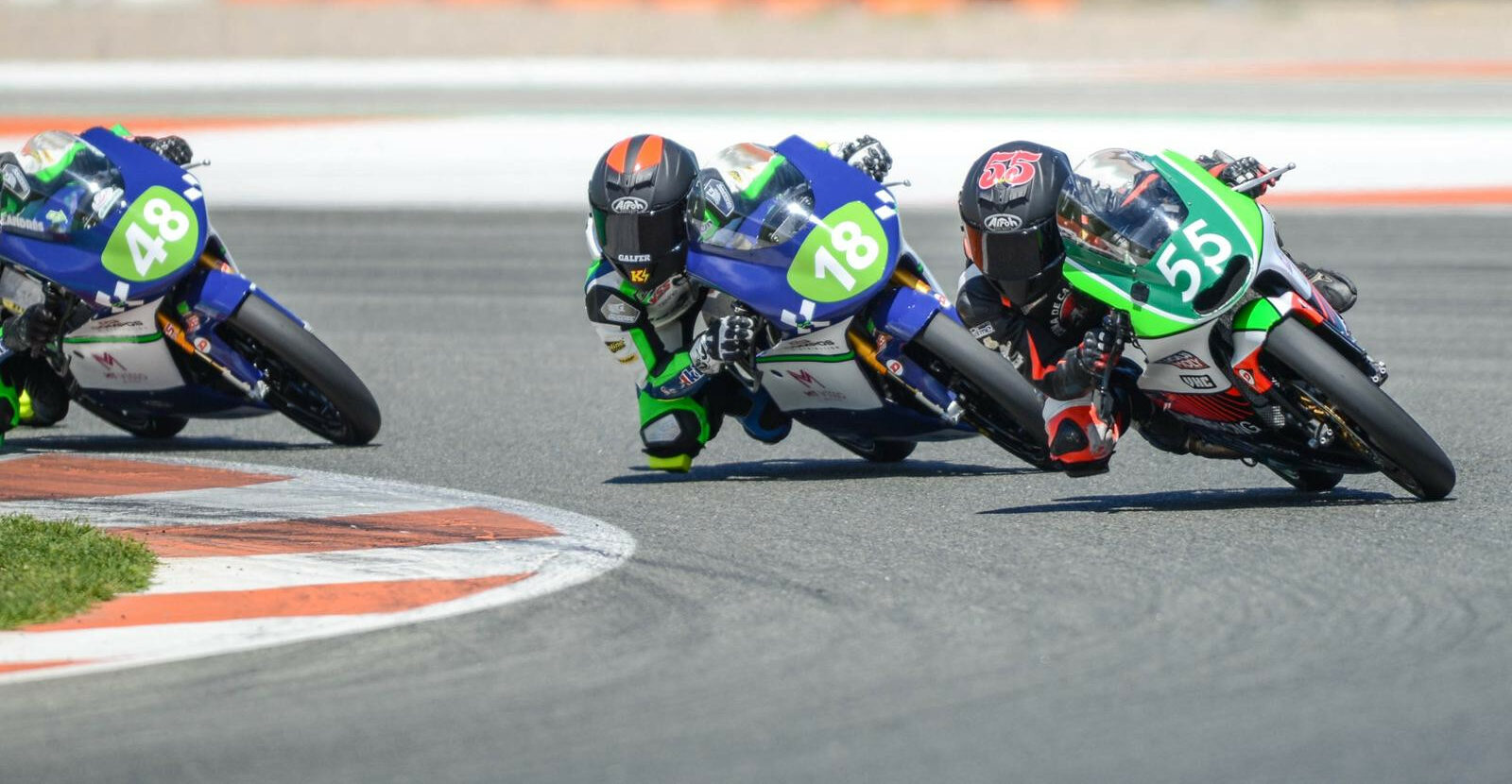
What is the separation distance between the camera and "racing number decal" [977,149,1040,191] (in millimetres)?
7461

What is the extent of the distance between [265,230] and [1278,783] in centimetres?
1479

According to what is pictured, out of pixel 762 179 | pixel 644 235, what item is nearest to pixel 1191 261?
pixel 762 179

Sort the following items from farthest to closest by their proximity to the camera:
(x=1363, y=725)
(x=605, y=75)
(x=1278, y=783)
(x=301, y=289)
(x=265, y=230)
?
A: (x=605, y=75)
(x=265, y=230)
(x=301, y=289)
(x=1363, y=725)
(x=1278, y=783)

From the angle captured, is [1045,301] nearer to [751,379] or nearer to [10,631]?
[751,379]

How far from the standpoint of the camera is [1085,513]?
23.3 ft

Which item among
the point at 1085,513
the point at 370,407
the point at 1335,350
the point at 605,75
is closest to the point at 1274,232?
the point at 1335,350

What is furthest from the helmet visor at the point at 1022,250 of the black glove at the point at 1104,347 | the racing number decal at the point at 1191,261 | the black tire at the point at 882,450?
the black tire at the point at 882,450

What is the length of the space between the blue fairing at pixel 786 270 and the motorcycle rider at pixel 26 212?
2.34m

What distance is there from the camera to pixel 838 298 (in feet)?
26.2

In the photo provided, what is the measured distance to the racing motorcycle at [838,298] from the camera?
7.91m

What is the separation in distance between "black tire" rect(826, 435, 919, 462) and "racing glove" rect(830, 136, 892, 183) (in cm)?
107

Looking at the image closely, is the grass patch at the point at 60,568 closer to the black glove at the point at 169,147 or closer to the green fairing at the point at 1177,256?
the black glove at the point at 169,147

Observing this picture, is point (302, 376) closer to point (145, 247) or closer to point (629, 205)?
point (145, 247)

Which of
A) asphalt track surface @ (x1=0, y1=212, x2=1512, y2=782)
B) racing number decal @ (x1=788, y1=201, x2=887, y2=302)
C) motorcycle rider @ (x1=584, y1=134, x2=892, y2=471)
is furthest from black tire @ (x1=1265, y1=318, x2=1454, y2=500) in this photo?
motorcycle rider @ (x1=584, y1=134, x2=892, y2=471)
